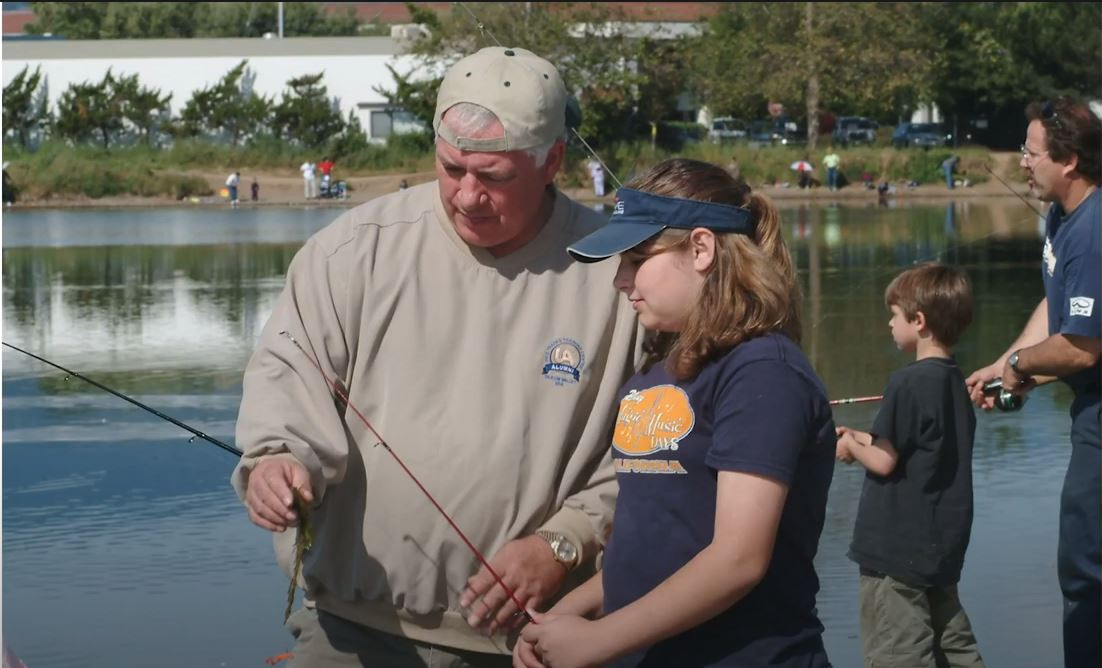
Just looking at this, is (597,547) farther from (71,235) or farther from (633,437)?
(71,235)

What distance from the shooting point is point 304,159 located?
59.2 meters

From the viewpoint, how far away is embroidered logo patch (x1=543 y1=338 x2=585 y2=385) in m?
3.29

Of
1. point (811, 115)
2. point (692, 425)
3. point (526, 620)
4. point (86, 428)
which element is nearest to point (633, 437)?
point (692, 425)

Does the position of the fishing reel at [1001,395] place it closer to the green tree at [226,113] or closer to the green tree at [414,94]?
the green tree at [414,94]

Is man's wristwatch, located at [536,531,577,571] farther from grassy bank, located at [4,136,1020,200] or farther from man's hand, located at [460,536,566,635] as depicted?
grassy bank, located at [4,136,1020,200]

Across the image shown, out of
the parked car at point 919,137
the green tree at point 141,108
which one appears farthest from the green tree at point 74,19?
the parked car at point 919,137

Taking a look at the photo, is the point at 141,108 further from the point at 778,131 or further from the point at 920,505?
the point at 920,505

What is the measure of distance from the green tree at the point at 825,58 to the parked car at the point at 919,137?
130 cm

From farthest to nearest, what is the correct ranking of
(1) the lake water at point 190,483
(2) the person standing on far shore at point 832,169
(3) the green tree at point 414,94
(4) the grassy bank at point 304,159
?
(3) the green tree at point 414,94
(4) the grassy bank at point 304,159
(2) the person standing on far shore at point 832,169
(1) the lake water at point 190,483

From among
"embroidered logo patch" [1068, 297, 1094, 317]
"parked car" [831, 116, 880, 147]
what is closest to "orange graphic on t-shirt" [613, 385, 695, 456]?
"embroidered logo patch" [1068, 297, 1094, 317]

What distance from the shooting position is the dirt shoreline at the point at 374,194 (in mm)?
46438

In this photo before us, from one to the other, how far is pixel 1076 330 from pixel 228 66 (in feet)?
205

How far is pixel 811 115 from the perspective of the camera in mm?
56844

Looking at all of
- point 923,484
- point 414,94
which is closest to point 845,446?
point 923,484
